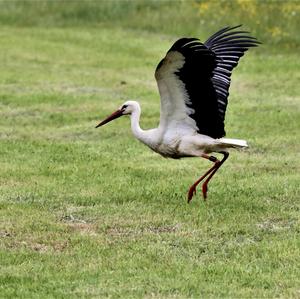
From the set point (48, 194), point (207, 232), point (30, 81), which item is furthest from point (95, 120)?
point (207, 232)

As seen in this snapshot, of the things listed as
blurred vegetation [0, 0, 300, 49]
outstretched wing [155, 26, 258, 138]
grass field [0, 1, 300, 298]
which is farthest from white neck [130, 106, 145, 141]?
blurred vegetation [0, 0, 300, 49]

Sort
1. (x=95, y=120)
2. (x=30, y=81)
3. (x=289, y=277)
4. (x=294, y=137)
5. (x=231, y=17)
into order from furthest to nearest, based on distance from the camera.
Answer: (x=231, y=17) → (x=30, y=81) → (x=95, y=120) → (x=294, y=137) → (x=289, y=277)

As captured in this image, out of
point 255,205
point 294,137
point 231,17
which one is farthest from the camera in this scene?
point 231,17

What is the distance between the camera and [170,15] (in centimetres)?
2252

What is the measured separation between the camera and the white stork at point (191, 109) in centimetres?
893

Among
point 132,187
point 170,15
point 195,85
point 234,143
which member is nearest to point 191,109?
point 195,85

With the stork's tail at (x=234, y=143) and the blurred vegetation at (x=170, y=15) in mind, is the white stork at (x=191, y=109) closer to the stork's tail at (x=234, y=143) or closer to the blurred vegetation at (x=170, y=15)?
the stork's tail at (x=234, y=143)

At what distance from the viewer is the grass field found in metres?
7.06

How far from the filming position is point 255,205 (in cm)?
931

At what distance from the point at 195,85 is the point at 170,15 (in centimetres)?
1353

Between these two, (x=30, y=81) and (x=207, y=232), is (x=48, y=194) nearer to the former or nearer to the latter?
(x=207, y=232)

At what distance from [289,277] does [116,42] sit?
14.9 meters

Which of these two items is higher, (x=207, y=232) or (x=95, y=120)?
(x=207, y=232)

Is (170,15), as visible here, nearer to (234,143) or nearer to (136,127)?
(136,127)
